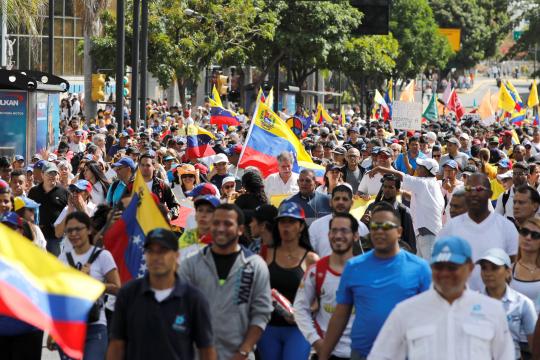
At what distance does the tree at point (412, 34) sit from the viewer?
7325 cm

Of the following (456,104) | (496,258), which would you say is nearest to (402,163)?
(496,258)

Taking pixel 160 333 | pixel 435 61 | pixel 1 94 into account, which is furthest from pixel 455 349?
pixel 435 61

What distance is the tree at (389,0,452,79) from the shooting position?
240 feet

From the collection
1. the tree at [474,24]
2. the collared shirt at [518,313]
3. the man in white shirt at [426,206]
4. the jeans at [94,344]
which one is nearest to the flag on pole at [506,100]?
the man in white shirt at [426,206]

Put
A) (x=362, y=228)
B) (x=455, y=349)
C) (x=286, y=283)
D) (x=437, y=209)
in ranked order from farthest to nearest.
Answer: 1. (x=437, y=209)
2. (x=362, y=228)
3. (x=286, y=283)
4. (x=455, y=349)

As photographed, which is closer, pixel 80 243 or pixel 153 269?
pixel 153 269

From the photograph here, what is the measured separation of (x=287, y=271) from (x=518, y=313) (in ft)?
4.92

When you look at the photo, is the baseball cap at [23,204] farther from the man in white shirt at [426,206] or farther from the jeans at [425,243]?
the jeans at [425,243]

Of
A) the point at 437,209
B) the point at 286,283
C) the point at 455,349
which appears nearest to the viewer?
the point at 455,349

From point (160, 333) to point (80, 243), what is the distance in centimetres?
224

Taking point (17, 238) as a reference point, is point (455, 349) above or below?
below

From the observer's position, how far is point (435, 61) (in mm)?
84312

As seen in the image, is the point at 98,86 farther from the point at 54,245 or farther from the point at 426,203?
the point at 426,203

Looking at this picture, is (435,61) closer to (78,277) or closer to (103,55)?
(103,55)
